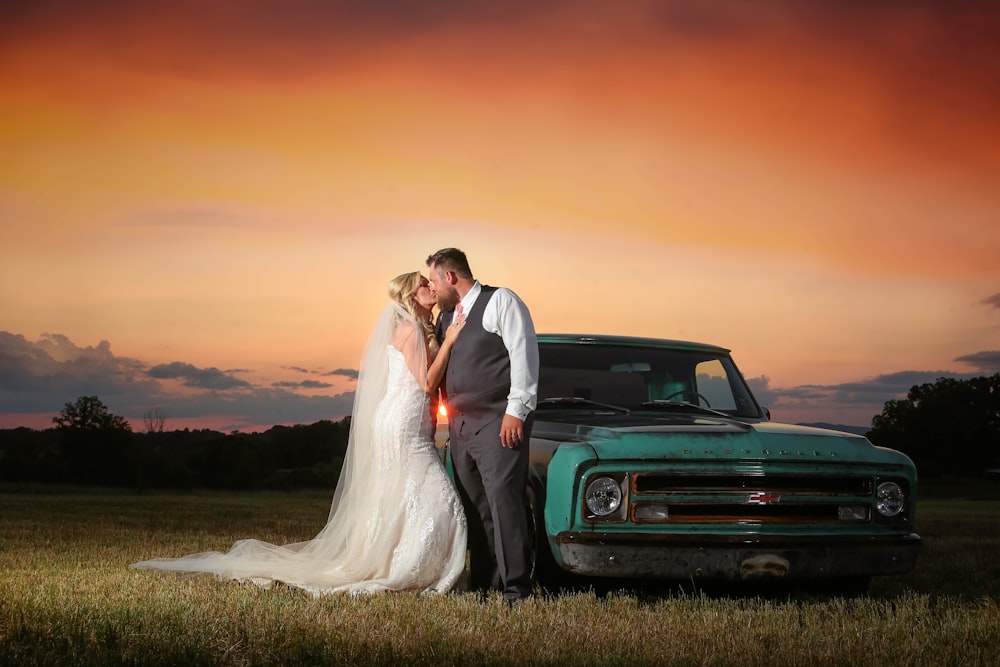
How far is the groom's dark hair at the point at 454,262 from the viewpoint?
6.37 m

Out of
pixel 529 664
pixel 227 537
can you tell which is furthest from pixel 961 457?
pixel 529 664

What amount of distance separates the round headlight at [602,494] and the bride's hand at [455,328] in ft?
4.04

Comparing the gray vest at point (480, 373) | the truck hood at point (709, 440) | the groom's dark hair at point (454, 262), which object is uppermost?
the groom's dark hair at point (454, 262)

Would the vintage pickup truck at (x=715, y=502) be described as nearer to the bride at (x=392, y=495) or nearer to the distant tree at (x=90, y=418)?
the bride at (x=392, y=495)

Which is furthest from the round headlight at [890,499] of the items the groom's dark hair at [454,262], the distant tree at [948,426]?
the distant tree at [948,426]

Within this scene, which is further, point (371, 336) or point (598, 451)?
point (371, 336)

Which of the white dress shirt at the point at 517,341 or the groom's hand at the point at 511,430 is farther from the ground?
the white dress shirt at the point at 517,341

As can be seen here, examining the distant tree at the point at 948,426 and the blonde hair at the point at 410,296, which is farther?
the distant tree at the point at 948,426

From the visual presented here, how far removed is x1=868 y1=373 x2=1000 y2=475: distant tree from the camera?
253 ft

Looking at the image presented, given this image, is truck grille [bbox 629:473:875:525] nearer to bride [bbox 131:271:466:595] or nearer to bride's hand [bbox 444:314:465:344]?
bride [bbox 131:271:466:595]

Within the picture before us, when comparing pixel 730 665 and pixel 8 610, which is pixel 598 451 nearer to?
pixel 730 665

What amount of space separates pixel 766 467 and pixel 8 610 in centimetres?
416

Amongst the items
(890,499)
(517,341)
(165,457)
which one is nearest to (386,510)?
(517,341)

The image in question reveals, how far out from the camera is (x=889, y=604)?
594 cm
